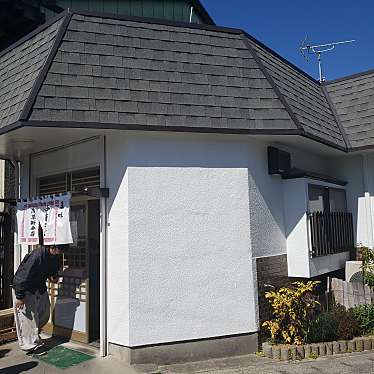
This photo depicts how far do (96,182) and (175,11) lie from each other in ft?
33.2

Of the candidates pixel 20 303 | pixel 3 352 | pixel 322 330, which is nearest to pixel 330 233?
pixel 322 330

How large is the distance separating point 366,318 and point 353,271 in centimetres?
139

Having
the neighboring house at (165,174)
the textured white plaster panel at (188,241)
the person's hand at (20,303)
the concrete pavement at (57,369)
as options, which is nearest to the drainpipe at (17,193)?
the neighboring house at (165,174)

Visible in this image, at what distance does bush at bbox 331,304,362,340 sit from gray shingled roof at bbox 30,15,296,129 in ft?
11.4

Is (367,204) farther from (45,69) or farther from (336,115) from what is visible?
(45,69)

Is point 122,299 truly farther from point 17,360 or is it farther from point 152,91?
point 152,91

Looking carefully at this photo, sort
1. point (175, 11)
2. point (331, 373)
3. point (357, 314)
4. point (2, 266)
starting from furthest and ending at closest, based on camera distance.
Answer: point (175, 11)
point (2, 266)
point (357, 314)
point (331, 373)

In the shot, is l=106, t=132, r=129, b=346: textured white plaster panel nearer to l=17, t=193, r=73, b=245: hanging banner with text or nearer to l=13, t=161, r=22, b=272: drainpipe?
l=17, t=193, r=73, b=245: hanging banner with text

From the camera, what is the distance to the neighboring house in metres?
6.38

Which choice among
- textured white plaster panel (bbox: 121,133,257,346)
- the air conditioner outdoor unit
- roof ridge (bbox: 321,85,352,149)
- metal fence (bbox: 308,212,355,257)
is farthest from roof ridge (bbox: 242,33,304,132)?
the air conditioner outdoor unit

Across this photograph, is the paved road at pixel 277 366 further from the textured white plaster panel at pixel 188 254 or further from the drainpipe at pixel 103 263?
the drainpipe at pixel 103 263

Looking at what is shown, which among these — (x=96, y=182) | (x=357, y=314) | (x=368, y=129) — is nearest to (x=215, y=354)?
(x=357, y=314)

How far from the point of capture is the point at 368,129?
357 inches

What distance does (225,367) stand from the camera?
20.5 ft
